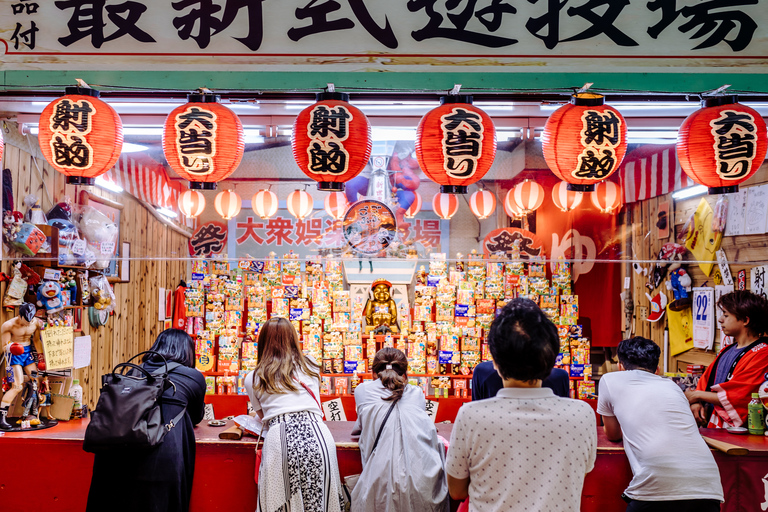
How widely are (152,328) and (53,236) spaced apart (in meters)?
1.83

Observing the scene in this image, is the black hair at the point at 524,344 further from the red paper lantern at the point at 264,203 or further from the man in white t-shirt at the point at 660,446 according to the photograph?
the red paper lantern at the point at 264,203

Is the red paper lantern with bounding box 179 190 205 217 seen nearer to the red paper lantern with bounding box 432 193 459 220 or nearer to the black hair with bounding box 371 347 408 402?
the red paper lantern with bounding box 432 193 459 220

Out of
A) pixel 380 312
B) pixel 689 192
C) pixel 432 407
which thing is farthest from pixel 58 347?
pixel 689 192

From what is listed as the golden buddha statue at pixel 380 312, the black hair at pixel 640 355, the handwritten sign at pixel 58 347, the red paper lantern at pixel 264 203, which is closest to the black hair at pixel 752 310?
the black hair at pixel 640 355

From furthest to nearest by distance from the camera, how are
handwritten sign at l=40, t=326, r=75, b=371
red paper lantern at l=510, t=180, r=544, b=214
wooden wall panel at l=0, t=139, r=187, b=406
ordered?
red paper lantern at l=510, t=180, r=544, b=214 < wooden wall panel at l=0, t=139, r=187, b=406 < handwritten sign at l=40, t=326, r=75, b=371

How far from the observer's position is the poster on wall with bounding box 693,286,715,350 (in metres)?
5.03

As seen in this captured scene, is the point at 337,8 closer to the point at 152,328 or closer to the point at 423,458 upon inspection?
the point at 423,458

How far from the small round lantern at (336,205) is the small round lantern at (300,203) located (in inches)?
6.1

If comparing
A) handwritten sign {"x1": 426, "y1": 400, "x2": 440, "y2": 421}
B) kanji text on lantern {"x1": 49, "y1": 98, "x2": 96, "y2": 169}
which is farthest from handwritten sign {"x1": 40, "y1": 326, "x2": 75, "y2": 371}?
handwritten sign {"x1": 426, "y1": 400, "x2": 440, "y2": 421}

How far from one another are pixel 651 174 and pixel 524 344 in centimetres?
387

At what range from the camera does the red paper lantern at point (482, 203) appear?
16.0 ft

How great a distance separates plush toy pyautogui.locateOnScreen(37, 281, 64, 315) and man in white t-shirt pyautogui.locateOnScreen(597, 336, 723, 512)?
4.01 meters

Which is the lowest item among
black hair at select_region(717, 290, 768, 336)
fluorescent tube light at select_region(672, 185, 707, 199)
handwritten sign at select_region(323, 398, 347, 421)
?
handwritten sign at select_region(323, 398, 347, 421)

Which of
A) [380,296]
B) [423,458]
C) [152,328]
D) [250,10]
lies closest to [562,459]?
[423,458]
